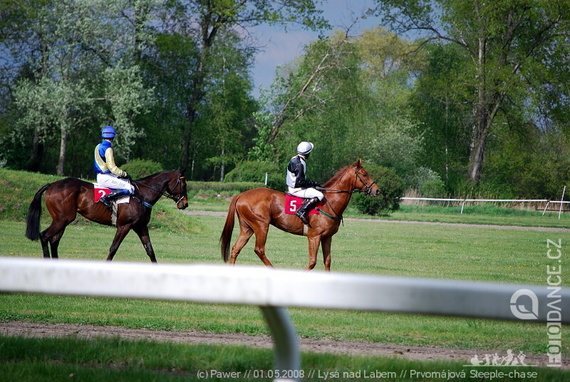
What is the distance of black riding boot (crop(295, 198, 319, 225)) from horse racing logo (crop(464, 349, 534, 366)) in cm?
601

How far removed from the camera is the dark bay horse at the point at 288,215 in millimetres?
12297

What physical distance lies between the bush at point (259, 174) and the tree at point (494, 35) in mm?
13858

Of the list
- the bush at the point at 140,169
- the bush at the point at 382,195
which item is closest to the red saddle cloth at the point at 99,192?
the bush at the point at 382,195

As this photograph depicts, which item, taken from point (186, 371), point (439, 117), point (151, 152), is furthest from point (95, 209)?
point (439, 117)

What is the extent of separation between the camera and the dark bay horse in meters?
12.3

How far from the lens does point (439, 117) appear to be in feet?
192

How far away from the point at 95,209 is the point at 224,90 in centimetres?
3861

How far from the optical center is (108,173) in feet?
42.0

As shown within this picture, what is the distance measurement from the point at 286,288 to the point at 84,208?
1151cm

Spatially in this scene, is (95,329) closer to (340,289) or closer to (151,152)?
(340,289)

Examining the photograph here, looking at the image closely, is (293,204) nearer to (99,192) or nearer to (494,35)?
(99,192)

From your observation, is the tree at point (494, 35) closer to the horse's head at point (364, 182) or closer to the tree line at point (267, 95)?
the tree line at point (267, 95)

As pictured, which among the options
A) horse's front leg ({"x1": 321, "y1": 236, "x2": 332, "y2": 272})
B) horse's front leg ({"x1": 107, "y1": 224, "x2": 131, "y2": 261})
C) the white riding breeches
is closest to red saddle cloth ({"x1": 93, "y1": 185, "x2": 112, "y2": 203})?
horse's front leg ({"x1": 107, "y1": 224, "x2": 131, "y2": 261})

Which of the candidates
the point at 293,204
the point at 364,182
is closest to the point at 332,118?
the point at 364,182
